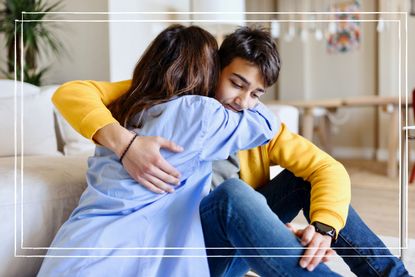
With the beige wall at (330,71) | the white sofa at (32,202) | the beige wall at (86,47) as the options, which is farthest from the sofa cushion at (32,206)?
the beige wall at (330,71)

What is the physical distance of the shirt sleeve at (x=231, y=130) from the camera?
0.54m

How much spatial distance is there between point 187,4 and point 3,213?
99cm

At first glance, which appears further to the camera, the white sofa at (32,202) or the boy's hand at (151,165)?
the white sofa at (32,202)

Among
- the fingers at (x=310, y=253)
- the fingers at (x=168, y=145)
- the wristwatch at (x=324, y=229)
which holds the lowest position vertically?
the fingers at (x=310, y=253)

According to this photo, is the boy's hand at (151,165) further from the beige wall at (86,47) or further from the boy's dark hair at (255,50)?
the beige wall at (86,47)

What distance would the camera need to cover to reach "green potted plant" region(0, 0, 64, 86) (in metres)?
1.39

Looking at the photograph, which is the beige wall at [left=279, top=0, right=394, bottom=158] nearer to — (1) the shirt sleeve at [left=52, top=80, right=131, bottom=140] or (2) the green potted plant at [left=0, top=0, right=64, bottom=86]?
(2) the green potted plant at [left=0, top=0, right=64, bottom=86]


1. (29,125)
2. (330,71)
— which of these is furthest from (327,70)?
(29,125)

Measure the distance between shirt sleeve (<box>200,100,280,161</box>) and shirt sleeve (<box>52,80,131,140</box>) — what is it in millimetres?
125

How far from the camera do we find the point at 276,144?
0.63m

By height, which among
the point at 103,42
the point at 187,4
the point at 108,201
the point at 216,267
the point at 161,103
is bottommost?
the point at 216,267

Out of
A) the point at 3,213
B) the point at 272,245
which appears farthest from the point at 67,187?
the point at 272,245

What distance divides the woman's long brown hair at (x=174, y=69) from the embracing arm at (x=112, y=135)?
32 mm

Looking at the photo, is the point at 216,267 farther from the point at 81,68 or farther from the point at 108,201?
the point at 81,68
